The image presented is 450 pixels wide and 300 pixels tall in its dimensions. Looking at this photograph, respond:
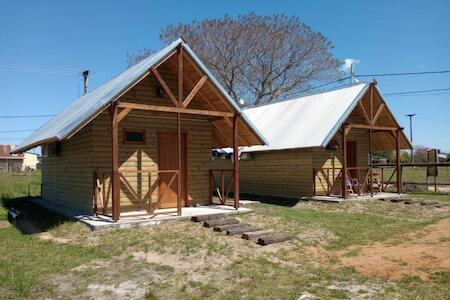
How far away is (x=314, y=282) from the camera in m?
6.36

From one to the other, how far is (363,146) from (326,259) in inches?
495

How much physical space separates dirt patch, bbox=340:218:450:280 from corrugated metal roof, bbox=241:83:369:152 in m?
5.94

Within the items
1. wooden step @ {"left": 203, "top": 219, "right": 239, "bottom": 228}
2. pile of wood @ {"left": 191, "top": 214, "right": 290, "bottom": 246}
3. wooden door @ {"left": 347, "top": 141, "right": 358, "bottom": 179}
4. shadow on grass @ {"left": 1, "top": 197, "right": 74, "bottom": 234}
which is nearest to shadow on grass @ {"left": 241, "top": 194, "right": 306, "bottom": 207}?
wooden door @ {"left": 347, "top": 141, "right": 358, "bottom": 179}

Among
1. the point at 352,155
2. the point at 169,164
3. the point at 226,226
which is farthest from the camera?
the point at 352,155

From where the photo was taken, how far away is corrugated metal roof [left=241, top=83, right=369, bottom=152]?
15717 millimetres

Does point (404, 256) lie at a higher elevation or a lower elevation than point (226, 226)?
lower

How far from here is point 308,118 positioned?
17609 millimetres

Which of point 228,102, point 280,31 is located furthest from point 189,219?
point 280,31

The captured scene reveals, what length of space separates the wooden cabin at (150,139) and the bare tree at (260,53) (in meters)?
16.9

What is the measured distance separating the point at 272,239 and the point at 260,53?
2319 cm

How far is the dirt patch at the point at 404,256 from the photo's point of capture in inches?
275

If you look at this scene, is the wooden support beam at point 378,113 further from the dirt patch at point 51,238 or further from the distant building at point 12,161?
the distant building at point 12,161

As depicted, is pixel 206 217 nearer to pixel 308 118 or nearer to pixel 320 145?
pixel 320 145

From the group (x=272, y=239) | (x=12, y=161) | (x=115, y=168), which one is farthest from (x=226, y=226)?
(x=12, y=161)
